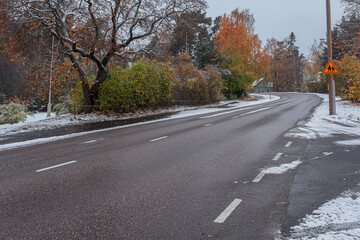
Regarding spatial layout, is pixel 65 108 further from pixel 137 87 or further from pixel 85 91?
pixel 137 87

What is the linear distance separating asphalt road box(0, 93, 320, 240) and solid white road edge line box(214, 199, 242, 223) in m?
0.01

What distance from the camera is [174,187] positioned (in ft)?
16.6

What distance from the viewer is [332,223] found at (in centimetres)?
362

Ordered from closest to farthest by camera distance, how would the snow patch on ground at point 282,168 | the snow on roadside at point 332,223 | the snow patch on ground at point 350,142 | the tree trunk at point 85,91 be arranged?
1. the snow on roadside at point 332,223
2. the snow patch on ground at point 282,168
3. the snow patch on ground at point 350,142
4. the tree trunk at point 85,91

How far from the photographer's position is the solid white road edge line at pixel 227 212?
378 centimetres

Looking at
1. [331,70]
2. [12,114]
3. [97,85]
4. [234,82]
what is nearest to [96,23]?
[97,85]

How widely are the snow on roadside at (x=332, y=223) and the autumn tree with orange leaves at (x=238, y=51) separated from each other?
122ft

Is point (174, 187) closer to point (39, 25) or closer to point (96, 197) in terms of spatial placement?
point (96, 197)

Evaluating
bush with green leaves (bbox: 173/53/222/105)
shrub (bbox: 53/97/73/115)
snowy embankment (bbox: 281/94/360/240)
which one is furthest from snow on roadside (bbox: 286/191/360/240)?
shrub (bbox: 53/97/73/115)

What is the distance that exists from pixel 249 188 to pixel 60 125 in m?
12.6

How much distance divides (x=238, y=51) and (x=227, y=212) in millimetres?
41911


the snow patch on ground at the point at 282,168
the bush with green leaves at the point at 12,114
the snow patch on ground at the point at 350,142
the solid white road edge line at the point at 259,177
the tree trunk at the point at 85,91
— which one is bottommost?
the snow patch on ground at the point at 350,142

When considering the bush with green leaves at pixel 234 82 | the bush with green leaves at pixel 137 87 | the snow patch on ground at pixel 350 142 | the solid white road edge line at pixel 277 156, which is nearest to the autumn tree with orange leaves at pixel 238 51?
the bush with green leaves at pixel 234 82

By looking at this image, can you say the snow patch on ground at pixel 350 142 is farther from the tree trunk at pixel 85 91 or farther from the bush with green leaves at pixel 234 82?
the bush with green leaves at pixel 234 82
